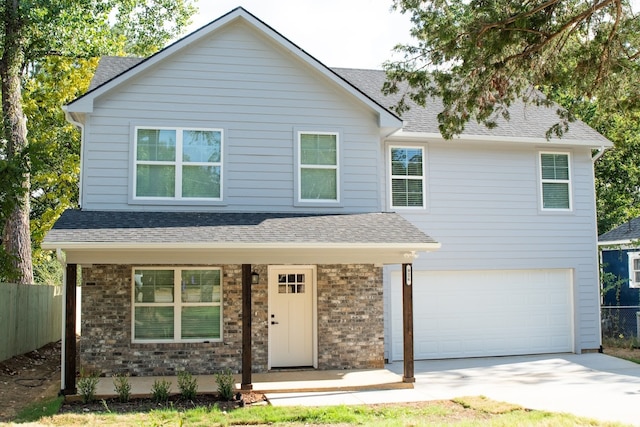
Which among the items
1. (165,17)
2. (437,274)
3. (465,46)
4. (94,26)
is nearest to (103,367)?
(437,274)

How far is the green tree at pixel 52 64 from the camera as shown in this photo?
2000 cm

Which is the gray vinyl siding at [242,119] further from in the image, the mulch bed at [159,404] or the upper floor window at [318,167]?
the mulch bed at [159,404]

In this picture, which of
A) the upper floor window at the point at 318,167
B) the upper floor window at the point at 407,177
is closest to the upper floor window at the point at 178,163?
the upper floor window at the point at 318,167

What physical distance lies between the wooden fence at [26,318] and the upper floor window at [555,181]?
43.1ft

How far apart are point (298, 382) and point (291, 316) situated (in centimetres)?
199

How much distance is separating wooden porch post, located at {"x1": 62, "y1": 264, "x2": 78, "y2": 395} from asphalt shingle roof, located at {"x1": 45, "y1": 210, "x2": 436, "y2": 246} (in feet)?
2.99

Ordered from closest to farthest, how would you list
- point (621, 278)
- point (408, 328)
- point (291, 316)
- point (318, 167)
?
point (408, 328)
point (318, 167)
point (291, 316)
point (621, 278)

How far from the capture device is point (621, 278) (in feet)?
72.0

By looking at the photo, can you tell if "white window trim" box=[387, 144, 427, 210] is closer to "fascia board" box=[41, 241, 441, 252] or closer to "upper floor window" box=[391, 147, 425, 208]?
"upper floor window" box=[391, 147, 425, 208]

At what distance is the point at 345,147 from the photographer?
48.8 feet

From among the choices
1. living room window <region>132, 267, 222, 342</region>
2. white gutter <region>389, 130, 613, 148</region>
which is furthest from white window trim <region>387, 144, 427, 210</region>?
living room window <region>132, 267, 222, 342</region>

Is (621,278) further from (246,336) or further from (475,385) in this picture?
(246,336)

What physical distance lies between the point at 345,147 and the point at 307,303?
11.3ft

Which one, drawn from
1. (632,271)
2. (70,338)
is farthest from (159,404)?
(632,271)
